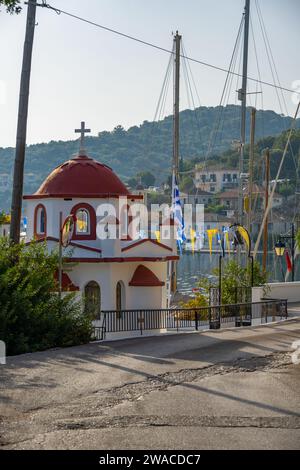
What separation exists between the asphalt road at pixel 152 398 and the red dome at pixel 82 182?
Result: 13224 millimetres

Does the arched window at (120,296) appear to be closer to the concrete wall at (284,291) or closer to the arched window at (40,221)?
the arched window at (40,221)

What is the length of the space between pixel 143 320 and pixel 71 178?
6898 mm

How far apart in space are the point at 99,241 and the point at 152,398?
19.3 m

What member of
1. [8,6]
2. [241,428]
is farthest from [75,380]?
[8,6]

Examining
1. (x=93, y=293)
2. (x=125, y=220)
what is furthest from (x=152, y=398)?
(x=125, y=220)

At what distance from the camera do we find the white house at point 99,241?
3153cm

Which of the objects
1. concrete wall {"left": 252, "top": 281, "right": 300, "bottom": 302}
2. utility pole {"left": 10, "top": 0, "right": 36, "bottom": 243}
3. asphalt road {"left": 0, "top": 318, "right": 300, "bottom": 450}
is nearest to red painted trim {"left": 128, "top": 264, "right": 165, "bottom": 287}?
utility pole {"left": 10, "top": 0, "right": 36, "bottom": 243}

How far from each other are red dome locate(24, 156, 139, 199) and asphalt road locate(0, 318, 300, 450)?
13224 mm

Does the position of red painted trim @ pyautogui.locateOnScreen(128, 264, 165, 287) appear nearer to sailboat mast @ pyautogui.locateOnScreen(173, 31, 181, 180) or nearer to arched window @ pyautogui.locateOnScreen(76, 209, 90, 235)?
arched window @ pyautogui.locateOnScreen(76, 209, 90, 235)

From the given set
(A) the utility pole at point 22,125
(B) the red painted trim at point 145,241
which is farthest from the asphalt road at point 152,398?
(B) the red painted trim at point 145,241

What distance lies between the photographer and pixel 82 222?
1280 inches

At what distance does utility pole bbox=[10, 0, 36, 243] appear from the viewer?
23234mm

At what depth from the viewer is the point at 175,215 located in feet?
134
